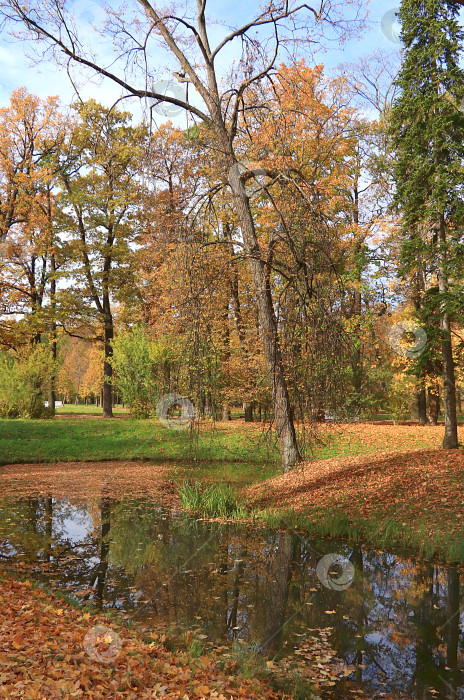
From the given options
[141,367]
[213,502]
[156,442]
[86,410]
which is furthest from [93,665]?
[86,410]

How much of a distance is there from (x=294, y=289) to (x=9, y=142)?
19766 millimetres

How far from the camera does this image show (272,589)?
520 cm

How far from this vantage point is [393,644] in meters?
3.99

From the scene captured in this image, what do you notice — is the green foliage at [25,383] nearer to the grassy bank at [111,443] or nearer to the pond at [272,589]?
the grassy bank at [111,443]

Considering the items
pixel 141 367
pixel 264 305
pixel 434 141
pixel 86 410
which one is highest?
pixel 434 141

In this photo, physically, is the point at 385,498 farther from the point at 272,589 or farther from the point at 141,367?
the point at 141,367

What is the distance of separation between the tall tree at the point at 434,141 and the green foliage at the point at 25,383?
13.3m

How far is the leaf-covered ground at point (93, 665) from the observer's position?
2.96 metres

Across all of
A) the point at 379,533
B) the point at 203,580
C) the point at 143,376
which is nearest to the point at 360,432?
the point at 143,376

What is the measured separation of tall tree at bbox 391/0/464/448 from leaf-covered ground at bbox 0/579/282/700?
952cm

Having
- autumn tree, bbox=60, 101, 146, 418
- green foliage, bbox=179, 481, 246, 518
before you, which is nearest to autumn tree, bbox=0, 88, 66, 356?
autumn tree, bbox=60, 101, 146, 418

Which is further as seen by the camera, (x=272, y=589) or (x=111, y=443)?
(x=111, y=443)

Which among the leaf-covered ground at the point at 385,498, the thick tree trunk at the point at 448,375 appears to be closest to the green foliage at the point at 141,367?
the leaf-covered ground at the point at 385,498

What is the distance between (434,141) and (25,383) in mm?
15430
